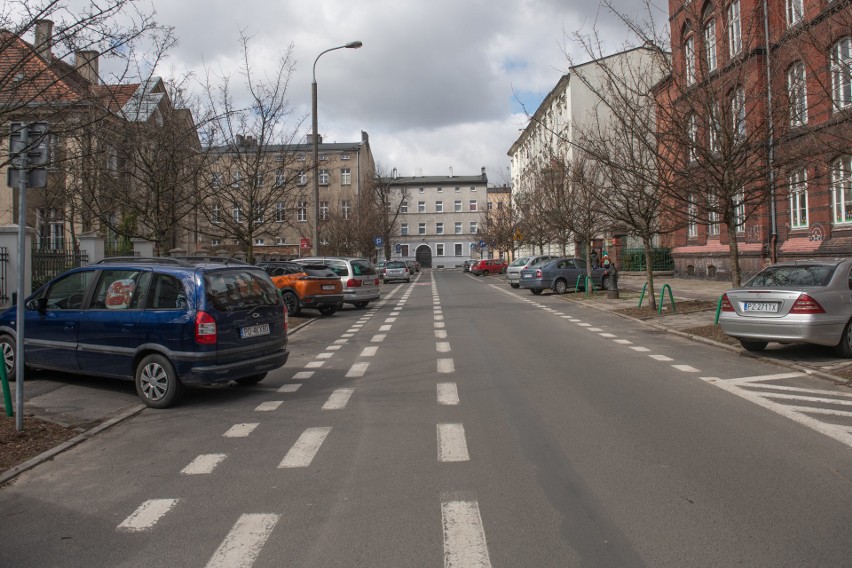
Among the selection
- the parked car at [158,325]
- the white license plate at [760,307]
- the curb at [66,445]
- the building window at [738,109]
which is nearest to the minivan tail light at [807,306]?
the white license plate at [760,307]

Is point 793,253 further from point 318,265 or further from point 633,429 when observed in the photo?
point 633,429

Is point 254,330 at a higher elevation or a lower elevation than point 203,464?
higher

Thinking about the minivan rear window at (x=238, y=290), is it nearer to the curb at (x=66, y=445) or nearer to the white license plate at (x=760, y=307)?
the curb at (x=66, y=445)

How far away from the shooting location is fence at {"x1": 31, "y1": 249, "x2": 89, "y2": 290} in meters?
17.0

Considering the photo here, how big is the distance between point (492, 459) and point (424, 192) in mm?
97614

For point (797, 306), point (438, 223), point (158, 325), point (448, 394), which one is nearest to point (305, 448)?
point (448, 394)

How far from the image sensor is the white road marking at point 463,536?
3.61 meters

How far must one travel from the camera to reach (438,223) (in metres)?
102

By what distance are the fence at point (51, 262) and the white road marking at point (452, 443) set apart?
14062 millimetres

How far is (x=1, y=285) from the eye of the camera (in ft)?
47.6

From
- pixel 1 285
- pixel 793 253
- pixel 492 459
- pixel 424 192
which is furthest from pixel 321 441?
pixel 424 192

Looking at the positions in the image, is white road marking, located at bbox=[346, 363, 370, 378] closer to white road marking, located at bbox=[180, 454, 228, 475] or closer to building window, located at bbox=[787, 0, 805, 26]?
white road marking, located at bbox=[180, 454, 228, 475]

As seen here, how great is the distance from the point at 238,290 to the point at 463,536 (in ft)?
17.2

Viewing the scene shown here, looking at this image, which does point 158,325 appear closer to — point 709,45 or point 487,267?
point 709,45
